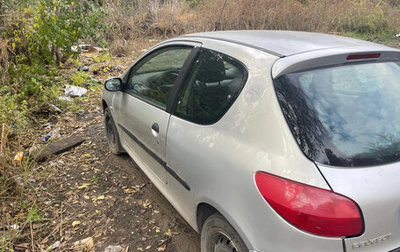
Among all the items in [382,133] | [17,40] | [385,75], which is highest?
[385,75]

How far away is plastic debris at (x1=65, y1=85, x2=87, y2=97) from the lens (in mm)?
6070

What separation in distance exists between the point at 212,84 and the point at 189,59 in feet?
1.35

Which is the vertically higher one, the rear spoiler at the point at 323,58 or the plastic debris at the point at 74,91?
the rear spoiler at the point at 323,58

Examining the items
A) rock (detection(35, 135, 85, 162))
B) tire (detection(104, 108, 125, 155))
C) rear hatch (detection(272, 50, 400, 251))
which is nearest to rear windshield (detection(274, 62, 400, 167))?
rear hatch (detection(272, 50, 400, 251))

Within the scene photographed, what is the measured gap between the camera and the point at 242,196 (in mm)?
1556

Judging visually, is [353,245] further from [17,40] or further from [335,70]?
[17,40]

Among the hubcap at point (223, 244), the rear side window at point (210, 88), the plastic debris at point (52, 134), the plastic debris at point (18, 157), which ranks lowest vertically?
the plastic debris at point (52, 134)

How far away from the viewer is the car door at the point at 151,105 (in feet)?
8.12

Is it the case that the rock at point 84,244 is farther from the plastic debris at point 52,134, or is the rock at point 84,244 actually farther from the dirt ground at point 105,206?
the plastic debris at point 52,134

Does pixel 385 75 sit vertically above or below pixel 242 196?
above

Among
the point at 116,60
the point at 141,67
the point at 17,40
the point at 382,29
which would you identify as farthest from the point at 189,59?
the point at 382,29

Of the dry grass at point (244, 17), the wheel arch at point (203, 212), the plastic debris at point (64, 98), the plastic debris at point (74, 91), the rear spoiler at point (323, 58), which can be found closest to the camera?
the rear spoiler at point (323, 58)

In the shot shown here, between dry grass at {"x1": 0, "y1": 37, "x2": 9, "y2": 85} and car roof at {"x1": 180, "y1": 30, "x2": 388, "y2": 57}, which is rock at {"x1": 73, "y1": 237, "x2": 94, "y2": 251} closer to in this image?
car roof at {"x1": 180, "y1": 30, "x2": 388, "y2": 57}

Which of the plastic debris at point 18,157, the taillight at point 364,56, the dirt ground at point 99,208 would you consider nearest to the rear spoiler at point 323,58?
the taillight at point 364,56
